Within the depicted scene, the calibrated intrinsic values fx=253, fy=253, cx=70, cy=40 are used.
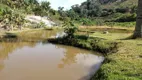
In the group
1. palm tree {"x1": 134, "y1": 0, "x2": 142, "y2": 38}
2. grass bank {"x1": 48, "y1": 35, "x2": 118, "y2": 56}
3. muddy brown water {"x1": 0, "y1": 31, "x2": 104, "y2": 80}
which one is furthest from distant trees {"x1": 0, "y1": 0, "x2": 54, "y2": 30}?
palm tree {"x1": 134, "y1": 0, "x2": 142, "y2": 38}

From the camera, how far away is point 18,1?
89.3m

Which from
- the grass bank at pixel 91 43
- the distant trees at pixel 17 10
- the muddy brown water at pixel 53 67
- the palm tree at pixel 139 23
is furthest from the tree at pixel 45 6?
the muddy brown water at pixel 53 67

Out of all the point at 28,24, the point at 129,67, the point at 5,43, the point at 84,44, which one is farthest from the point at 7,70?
the point at 28,24

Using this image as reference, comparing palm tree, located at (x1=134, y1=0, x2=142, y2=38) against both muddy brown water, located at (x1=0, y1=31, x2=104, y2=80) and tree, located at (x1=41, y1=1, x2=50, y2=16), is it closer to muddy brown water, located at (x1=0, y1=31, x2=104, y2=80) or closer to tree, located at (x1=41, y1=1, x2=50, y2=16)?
muddy brown water, located at (x1=0, y1=31, x2=104, y2=80)

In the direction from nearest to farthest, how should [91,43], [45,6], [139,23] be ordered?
[139,23] → [91,43] → [45,6]

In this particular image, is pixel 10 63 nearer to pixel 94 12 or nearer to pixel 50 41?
pixel 50 41

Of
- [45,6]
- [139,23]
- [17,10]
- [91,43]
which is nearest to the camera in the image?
[139,23]

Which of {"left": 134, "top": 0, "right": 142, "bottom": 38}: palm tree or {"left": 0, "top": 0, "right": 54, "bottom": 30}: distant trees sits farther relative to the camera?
{"left": 0, "top": 0, "right": 54, "bottom": 30}: distant trees

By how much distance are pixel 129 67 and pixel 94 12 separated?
9960 cm

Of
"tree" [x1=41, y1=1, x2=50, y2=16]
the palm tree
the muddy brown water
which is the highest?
"tree" [x1=41, y1=1, x2=50, y2=16]

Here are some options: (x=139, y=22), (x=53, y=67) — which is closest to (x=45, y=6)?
(x=139, y=22)

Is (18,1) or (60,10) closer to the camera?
(18,1)

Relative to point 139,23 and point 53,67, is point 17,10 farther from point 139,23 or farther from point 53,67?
point 53,67

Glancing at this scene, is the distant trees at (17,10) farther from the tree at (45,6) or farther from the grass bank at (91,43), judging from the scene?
the grass bank at (91,43)
